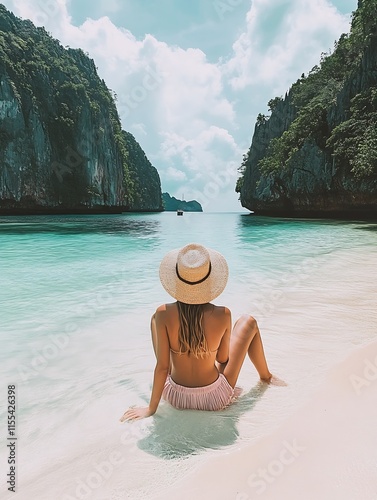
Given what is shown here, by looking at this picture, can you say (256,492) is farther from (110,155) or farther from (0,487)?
(110,155)

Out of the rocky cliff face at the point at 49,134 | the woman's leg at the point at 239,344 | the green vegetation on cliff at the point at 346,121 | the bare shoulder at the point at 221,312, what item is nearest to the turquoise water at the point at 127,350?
the woman's leg at the point at 239,344

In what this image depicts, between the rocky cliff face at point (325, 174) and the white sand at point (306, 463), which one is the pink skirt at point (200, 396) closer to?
the white sand at point (306, 463)

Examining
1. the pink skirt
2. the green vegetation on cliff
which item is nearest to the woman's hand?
the pink skirt

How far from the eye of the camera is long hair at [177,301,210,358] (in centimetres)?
173

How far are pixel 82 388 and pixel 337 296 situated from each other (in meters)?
3.85

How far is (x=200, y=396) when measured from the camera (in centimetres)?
191

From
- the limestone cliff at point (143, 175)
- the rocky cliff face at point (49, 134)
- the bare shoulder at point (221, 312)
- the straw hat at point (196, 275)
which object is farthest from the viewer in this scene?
the limestone cliff at point (143, 175)

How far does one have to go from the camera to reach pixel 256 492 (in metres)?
1.33

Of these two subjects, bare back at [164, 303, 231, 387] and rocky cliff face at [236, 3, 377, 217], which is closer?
bare back at [164, 303, 231, 387]

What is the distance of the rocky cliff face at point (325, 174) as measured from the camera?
21398mm

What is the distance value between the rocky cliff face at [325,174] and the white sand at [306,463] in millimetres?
20263

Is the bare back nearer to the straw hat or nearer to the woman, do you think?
the woman

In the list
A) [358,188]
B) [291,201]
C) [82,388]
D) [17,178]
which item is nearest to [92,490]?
[82,388]

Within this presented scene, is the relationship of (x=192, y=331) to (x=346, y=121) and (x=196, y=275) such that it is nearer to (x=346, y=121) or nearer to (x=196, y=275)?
(x=196, y=275)
